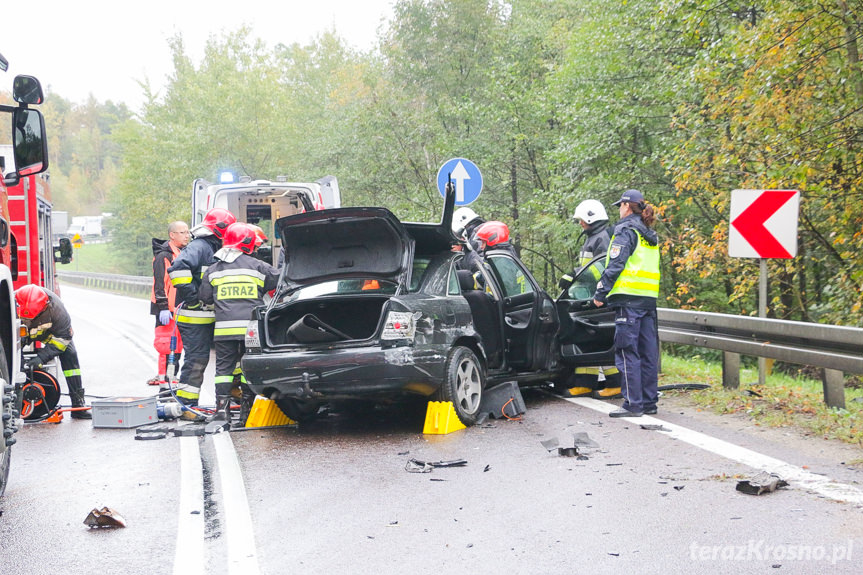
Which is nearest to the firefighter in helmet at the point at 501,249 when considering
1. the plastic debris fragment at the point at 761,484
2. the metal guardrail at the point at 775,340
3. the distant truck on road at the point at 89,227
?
the metal guardrail at the point at 775,340

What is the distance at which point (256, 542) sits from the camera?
4699mm

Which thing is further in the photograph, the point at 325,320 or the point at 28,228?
the point at 28,228

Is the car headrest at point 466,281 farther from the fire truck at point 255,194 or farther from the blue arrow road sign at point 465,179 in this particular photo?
the blue arrow road sign at point 465,179

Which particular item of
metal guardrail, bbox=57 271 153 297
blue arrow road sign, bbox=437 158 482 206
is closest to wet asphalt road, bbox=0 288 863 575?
blue arrow road sign, bbox=437 158 482 206

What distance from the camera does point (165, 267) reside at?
38.1ft

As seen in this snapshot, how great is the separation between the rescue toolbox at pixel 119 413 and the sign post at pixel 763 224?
5.97 meters

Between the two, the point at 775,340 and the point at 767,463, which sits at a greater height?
the point at 775,340

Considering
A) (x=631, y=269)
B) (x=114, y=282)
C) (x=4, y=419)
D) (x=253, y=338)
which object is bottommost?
(x=114, y=282)

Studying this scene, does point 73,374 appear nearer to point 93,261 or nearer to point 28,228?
point 28,228

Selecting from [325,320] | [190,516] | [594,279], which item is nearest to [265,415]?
[325,320]

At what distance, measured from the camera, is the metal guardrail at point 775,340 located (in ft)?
25.3

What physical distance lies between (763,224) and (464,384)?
3.81 m

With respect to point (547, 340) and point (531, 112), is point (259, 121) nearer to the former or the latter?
point (531, 112)

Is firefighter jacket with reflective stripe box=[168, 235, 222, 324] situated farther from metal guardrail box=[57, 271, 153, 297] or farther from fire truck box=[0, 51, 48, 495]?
metal guardrail box=[57, 271, 153, 297]
